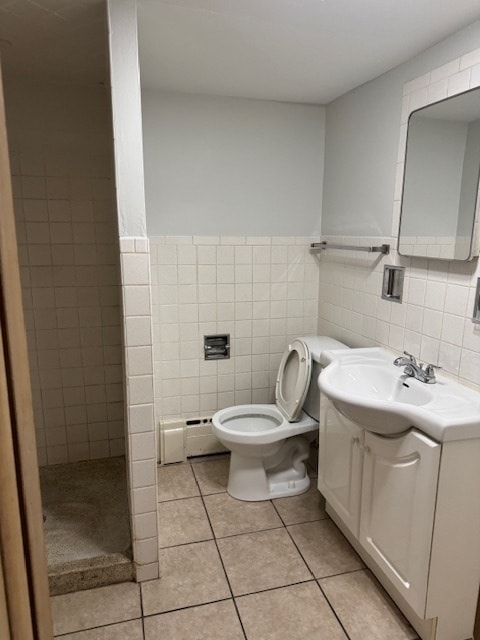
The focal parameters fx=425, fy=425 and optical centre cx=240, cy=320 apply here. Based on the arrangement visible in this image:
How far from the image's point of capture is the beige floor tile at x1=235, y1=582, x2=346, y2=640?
1540mm

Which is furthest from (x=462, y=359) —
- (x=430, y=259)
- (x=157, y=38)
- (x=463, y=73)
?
(x=157, y=38)

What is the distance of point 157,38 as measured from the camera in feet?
5.60

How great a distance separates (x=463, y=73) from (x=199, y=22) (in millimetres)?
1004

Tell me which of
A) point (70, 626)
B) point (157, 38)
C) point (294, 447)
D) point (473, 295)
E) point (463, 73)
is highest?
point (157, 38)

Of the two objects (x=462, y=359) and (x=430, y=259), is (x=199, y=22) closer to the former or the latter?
(x=430, y=259)

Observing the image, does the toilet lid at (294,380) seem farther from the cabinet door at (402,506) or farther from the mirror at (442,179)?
the mirror at (442,179)

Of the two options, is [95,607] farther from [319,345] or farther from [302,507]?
[319,345]

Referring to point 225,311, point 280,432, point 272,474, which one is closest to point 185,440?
point 272,474

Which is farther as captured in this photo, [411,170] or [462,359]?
[411,170]

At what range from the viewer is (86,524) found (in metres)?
2.00

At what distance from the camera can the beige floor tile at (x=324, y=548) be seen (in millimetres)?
1849

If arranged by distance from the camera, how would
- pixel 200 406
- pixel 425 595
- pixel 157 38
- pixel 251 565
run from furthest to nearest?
pixel 200 406 → pixel 251 565 → pixel 157 38 → pixel 425 595

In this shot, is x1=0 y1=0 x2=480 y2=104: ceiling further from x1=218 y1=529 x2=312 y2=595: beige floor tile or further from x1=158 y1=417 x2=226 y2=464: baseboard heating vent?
x1=218 y1=529 x2=312 y2=595: beige floor tile

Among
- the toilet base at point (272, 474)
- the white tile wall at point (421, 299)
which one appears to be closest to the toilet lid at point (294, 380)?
the toilet base at point (272, 474)
